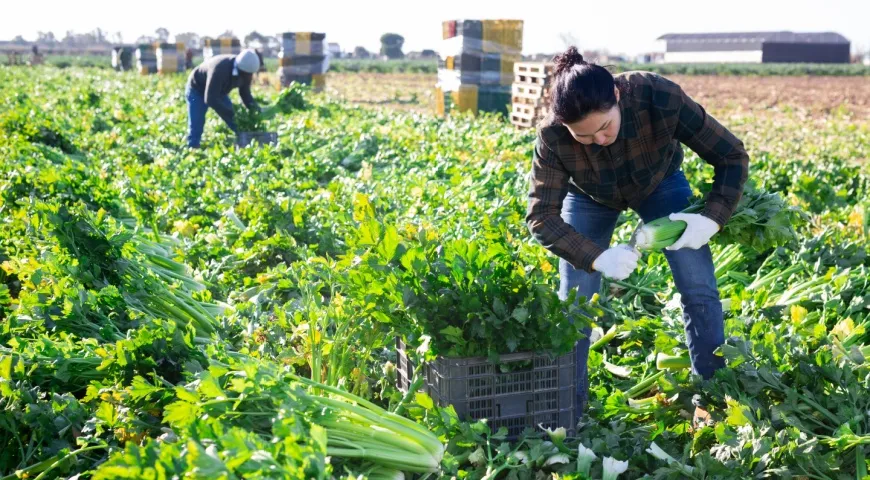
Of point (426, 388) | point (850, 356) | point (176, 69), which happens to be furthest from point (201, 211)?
point (176, 69)

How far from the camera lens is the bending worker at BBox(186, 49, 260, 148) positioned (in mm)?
10438

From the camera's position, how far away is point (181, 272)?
529 cm

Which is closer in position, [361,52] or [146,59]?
[146,59]

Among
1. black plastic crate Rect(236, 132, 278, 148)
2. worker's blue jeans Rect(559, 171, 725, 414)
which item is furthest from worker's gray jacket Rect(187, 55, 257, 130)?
worker's blue jeans Rect(559, 171, 725, 414)

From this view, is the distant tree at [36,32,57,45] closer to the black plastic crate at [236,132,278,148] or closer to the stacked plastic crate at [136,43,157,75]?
the stacked plastic crate at [136,43,157,75]

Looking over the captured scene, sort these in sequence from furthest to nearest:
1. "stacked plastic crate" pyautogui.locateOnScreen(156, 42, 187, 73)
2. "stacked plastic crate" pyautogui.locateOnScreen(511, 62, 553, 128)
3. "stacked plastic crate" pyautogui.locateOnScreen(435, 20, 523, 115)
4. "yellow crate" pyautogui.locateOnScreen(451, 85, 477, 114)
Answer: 1. "stacked plastic crate" pyautogui.locateOnScreen(156, 42, 187, 73)
2. "yellow crate" pyautogui.locateOnScreen(451, 85, 477, 114)
3. "stacked plastic crate" pyautogui.locateOnScreen(435, 20, 523, 115)
4. "stacked plastic crate" pyautogui.locateOnScreen(511, 62, 553, 128)

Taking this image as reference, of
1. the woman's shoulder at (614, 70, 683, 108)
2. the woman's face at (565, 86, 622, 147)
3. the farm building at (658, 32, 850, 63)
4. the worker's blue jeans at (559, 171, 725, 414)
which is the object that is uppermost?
the farm building at (658, 32, 850, 63)

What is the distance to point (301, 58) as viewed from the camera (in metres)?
25.0

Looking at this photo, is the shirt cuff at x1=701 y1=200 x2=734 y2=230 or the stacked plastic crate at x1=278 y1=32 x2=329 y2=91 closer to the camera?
the shirt cuff at x1=701 y1=200 x2=734 y2=230

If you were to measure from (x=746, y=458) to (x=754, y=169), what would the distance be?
5090 mm

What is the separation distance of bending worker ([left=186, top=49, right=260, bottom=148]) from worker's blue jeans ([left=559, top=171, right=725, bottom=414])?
280 inches

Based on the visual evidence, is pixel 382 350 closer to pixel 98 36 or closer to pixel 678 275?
pixel 678 275

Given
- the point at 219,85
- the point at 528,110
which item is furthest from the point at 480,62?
the point at 219,85

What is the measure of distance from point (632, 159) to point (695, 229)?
14.7 inches
